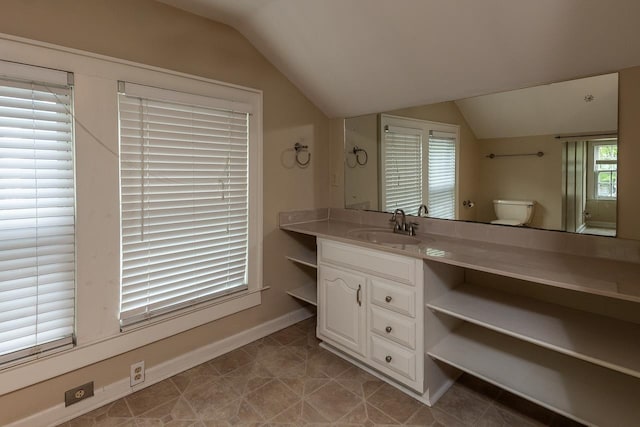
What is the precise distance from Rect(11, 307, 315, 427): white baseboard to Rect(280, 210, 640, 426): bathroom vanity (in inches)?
21.5

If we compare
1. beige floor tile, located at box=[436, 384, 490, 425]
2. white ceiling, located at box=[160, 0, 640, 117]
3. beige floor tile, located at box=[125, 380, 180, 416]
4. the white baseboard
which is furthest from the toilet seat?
Result: beige floor tile, located at box=[125, 380, 180, 416]

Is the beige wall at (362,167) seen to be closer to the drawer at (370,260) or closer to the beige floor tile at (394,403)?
the drawer at (370,260)

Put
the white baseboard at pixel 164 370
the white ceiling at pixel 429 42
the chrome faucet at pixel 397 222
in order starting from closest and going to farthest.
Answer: the white ceiling at pixel 429 42, the white baseboard at pixel 164 370, the chrome faucet at pixel 397 222

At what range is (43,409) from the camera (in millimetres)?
1771

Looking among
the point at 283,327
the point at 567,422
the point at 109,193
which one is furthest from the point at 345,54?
the point at 567,422

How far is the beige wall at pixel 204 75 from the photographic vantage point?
1.73 meters

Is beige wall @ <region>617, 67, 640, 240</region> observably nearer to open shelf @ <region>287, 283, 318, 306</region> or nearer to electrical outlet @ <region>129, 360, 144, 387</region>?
open shelf @ <region>287, 283, 318, 306</region>

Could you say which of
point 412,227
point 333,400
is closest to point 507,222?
point 412,227

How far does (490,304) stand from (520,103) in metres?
1.20

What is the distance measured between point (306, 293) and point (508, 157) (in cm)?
186

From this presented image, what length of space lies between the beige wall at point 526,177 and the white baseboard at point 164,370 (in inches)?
70.9

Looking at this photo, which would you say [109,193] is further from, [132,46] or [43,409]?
[43,409]

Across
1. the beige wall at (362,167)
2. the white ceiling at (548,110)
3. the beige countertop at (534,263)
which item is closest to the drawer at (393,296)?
the beige countertop at (534,263)

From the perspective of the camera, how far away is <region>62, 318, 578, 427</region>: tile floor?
71.5 inches
